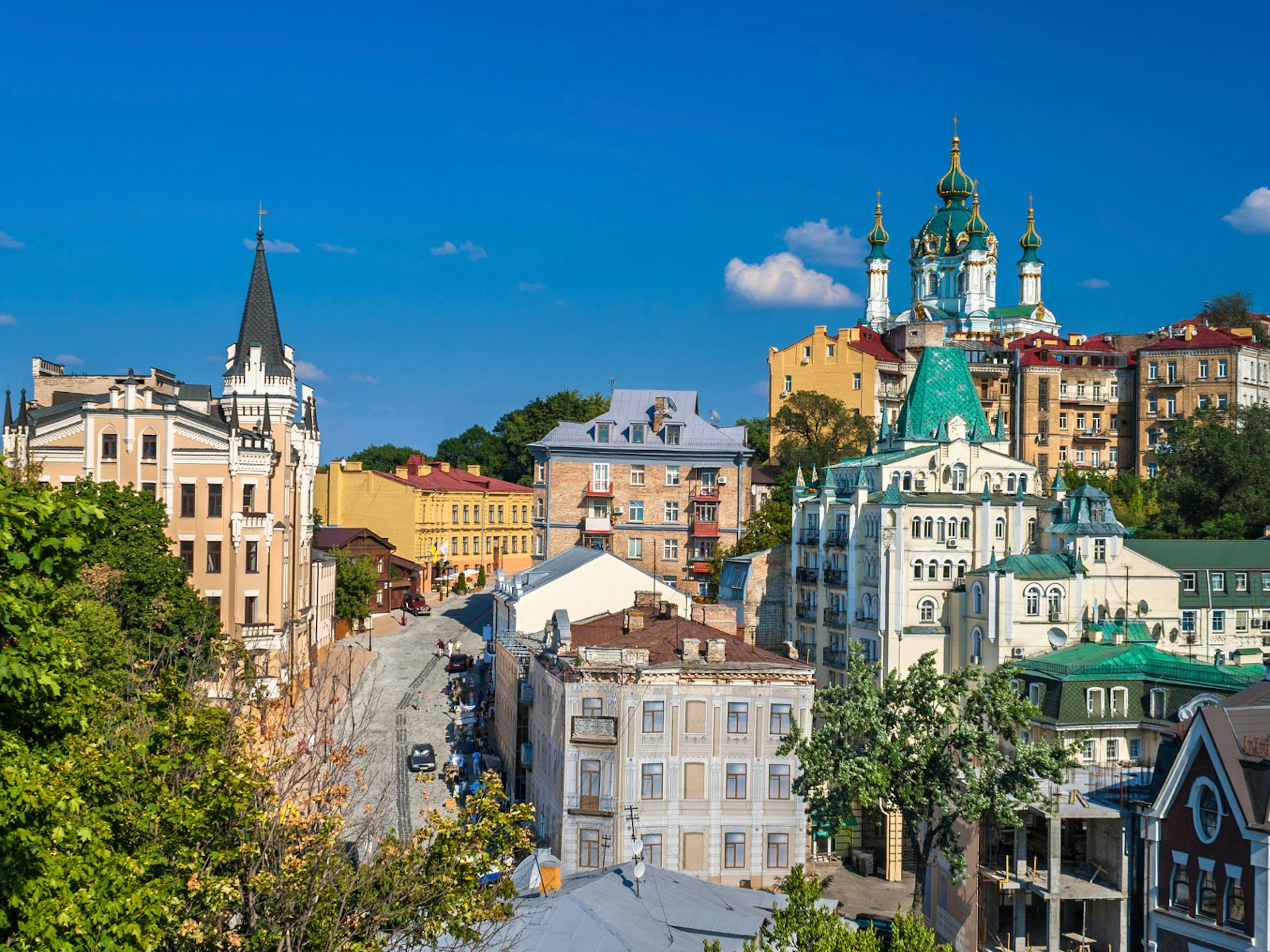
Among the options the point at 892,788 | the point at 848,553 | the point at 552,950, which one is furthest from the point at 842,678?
the point at 552,950

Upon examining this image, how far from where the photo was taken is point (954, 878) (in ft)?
109

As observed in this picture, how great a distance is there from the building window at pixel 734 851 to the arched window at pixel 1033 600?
2193cm

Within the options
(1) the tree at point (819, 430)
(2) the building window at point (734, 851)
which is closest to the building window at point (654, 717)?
(2) the building window at point (734, 851)

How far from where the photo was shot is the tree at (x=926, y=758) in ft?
107

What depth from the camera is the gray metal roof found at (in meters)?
75.4

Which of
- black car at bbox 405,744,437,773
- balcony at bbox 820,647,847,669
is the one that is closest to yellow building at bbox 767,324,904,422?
balcony at bbox 820,647,847,669

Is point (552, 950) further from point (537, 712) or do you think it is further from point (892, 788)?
point (537, 712)

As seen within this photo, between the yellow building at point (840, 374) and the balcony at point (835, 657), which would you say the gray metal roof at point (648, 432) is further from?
the yellow building at point (840, 374)

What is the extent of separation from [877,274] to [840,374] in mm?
37617

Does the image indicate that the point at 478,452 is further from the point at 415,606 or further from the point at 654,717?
the point at 654,717

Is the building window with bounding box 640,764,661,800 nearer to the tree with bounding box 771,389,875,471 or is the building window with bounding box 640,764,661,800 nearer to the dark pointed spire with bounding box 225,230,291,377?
the dark pointed spire with bounding box 225,230,291,377

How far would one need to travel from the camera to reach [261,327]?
60062 mm

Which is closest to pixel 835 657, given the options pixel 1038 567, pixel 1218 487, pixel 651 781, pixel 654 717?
pixel 1038 567

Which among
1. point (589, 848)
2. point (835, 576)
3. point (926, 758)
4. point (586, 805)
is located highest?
point (835, 576)
